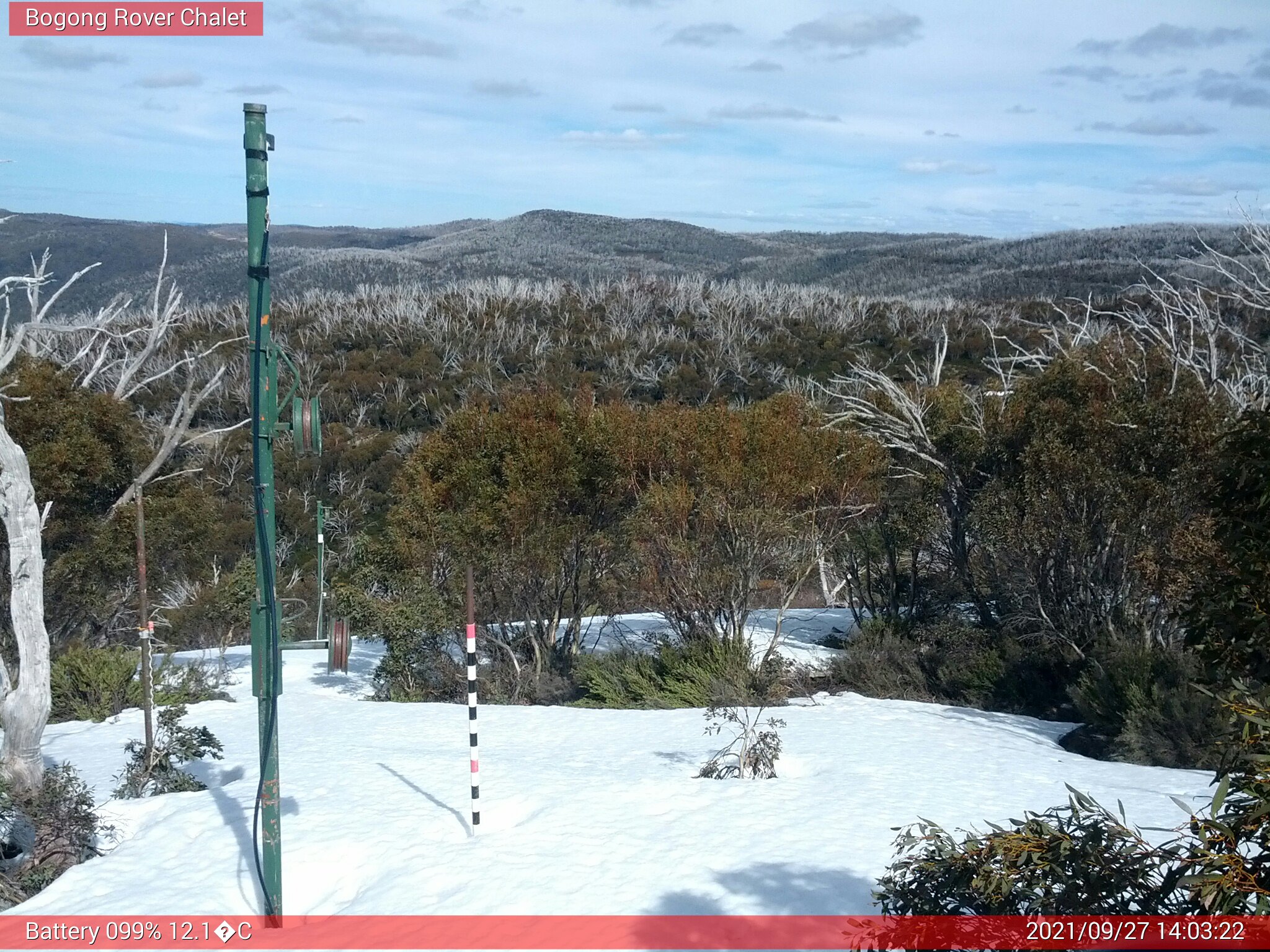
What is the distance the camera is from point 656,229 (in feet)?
376

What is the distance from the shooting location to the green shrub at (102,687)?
12.0m

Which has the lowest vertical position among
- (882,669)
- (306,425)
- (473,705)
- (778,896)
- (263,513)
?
(882,669)

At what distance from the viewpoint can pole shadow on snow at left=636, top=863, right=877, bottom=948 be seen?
588 centimetres

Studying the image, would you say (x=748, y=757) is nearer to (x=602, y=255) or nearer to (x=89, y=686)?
(x=89, y=686)

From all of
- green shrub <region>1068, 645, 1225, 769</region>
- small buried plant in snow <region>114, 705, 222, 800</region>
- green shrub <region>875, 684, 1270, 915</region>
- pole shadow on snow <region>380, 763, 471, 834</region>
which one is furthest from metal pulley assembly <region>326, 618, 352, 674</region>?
green shrub <region>1068, 645, 1225, 769</region>

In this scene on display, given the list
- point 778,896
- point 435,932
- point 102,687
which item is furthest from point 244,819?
point 102,687

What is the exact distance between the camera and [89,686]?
12.2 metres

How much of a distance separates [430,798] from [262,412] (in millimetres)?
4124

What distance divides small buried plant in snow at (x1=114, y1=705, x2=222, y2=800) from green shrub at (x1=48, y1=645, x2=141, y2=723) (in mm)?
3155

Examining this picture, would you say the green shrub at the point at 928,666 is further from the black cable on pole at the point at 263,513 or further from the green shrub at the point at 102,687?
the black cable on pole at the point at 263,513

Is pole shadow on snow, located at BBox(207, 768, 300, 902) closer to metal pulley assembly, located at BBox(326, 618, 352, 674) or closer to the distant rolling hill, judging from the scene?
metal pulley assembly, located at BBox(326, 618, 352, 674)

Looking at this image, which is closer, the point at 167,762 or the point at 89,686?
the point at 167,762

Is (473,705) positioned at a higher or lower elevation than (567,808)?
higher

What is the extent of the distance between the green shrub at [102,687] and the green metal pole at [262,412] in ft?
24.5
